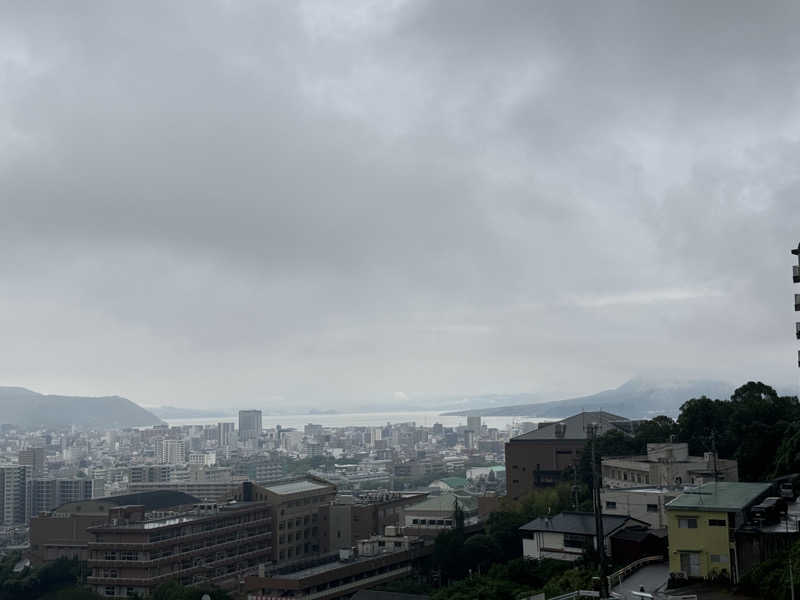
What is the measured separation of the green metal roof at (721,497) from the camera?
16.3 metres

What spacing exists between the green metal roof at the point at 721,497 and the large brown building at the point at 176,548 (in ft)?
83.3

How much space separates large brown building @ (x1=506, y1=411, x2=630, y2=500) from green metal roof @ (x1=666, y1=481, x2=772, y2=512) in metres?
29.8

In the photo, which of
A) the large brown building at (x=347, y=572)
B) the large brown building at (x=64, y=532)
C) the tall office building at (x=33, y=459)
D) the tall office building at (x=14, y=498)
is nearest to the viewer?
the large brown building at (x=347, y=572)

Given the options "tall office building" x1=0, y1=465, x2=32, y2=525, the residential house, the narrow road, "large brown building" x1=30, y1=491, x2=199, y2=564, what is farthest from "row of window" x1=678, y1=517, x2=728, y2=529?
"tall office building" x1=0, y1=465, x2=32, y2=525

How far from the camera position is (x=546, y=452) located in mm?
49438

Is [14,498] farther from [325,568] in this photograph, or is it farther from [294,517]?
[325,568]

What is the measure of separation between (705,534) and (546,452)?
33631 mm

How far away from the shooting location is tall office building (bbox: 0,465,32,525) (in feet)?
333

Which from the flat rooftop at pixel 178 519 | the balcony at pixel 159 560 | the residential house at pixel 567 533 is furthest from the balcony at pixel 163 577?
the residential house at pixel 567 533

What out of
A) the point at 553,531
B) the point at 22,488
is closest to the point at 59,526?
the point at 553,531

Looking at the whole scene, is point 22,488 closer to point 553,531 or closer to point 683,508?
point 553,531

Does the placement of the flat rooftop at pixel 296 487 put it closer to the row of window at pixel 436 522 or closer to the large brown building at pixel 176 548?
the large brown building at pixel 176 548

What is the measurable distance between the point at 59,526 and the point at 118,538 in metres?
19.1

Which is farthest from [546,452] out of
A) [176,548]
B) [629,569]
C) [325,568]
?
[629,569]
